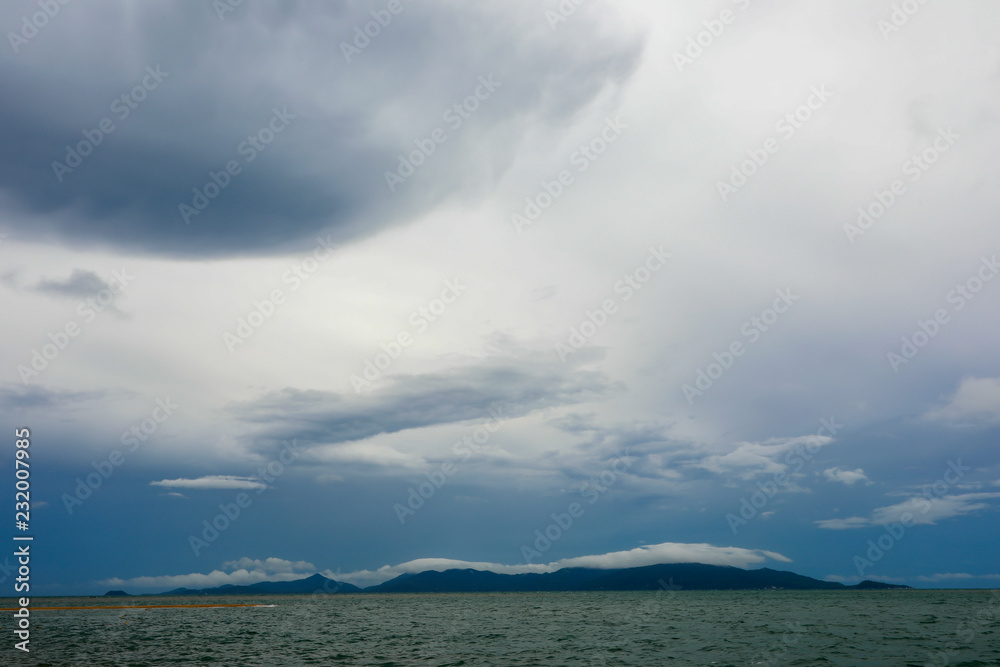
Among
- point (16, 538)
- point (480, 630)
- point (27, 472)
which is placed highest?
point (27, 472)

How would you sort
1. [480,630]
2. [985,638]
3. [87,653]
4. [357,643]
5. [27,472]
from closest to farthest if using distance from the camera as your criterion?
1. [27,472]
2. [87,653]
3. [985,638]
4. [357,643]
5. [480,630]

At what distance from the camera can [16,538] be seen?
1449 inches

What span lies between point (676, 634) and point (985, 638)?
34579 millimetres

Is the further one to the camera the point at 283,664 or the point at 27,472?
the point at 283,664

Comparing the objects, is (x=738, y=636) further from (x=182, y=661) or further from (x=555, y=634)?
(x=182, y=661)

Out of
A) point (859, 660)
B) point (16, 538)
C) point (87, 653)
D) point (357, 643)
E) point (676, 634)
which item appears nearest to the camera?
point (16, 538)

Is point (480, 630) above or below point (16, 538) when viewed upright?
below

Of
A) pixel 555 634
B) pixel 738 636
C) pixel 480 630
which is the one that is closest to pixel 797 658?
pixel 738 636

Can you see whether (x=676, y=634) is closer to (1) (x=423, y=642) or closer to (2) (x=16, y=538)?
(1) (x=423, y=642)

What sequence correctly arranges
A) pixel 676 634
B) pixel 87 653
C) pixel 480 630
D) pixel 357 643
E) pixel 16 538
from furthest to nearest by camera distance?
pixel 480 630
pixel 676 634
pixel 357 643
pixel 87 653
pixel 16 538

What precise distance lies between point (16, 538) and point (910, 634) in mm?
93407

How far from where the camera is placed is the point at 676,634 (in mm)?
85188

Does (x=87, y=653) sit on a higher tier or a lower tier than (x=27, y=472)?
lower

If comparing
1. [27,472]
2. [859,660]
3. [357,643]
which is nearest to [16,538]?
[27,472]
